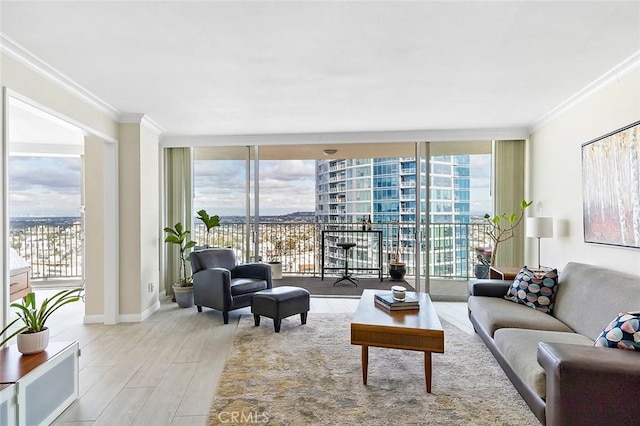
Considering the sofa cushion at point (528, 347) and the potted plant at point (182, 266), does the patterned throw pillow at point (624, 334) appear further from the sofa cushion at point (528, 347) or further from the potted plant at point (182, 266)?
the potted plant at point (182, 266)

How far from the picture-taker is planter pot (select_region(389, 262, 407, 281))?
6617mm

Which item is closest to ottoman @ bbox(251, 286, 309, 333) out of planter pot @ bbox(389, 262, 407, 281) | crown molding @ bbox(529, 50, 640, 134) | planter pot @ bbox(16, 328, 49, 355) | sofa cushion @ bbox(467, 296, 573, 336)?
sofa cushion @ bbox(467, 296, 573, 336)

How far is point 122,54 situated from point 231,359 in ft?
8.83

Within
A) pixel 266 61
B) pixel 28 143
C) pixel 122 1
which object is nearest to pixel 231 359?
pixel 266 61

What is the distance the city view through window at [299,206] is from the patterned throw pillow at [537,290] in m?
1.94

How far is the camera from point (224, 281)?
13.5ft

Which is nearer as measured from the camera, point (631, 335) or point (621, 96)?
point (631, 335)

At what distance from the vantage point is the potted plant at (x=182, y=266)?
4832mm

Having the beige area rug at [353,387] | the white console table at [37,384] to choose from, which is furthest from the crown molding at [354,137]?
the white console table at [37,384]

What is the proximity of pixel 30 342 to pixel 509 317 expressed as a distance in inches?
143

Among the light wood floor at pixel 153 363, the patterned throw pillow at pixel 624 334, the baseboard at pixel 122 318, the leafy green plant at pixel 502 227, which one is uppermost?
the leafy green plant at pixel 502 227

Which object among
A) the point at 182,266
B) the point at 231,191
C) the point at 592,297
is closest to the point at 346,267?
the point at 231,191

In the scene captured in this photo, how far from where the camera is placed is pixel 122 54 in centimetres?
258

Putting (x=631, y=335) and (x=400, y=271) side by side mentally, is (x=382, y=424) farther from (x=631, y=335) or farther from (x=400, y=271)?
(x=400, y=271)
